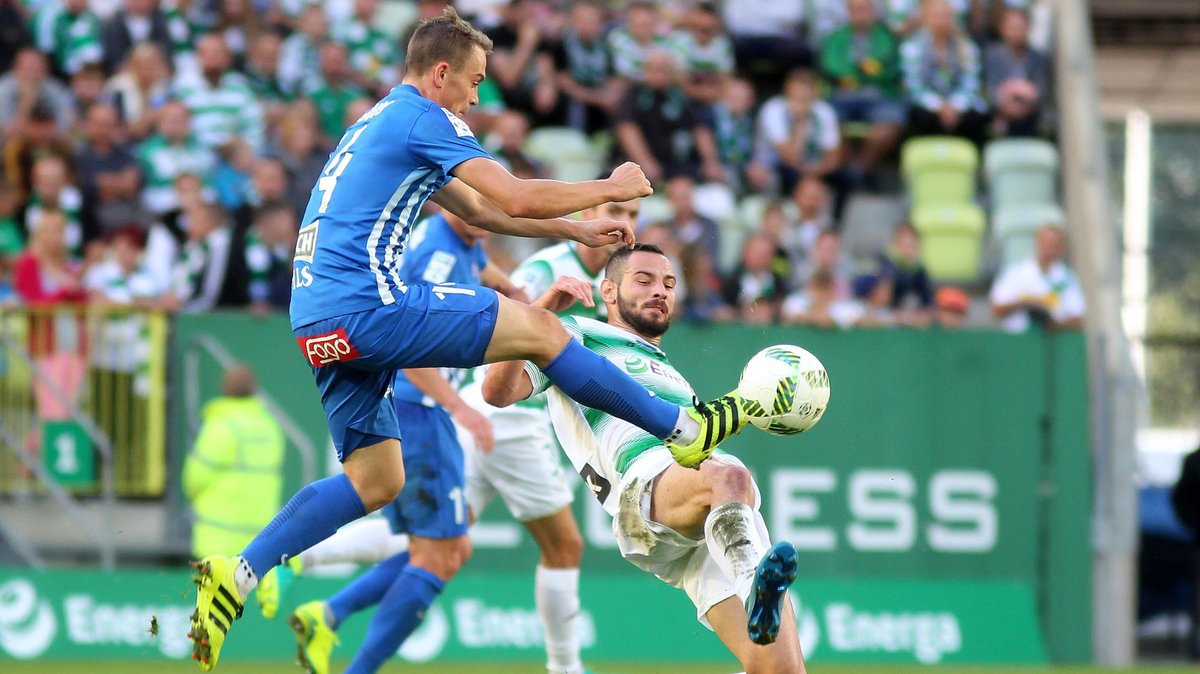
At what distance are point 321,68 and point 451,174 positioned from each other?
8020mm

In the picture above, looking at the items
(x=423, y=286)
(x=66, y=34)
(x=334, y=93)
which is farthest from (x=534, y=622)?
(x=66, y=34)

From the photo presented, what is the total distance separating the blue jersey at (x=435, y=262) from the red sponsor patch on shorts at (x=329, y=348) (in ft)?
5.69

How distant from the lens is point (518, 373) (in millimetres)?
6516

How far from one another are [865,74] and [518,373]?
8896 millimetres

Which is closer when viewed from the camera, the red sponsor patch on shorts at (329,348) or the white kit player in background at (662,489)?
the white kit player in background at (662,489)

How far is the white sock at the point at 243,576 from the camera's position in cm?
625

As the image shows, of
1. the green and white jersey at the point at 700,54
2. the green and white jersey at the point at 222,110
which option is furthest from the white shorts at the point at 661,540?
the green and white jersey at the point at 700,54

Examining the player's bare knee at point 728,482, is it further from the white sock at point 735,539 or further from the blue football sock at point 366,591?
the blue football sock at point 366,591

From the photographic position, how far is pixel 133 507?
11750 millimetres

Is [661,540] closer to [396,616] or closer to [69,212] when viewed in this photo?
[396,616]

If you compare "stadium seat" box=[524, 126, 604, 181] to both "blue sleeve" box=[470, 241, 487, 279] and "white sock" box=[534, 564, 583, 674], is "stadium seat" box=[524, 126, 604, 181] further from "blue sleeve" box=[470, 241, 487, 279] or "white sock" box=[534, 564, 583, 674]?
"white sock" box=[534, 564, 583, 674]

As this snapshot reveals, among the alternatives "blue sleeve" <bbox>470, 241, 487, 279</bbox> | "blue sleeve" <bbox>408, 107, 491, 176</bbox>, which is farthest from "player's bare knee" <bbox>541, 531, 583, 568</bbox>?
"blue sleeve" <bbox>408, 107, 491, 176</bbox>

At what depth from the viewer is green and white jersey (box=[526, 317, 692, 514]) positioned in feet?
21.3

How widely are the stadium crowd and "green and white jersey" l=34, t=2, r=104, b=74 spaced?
0.02 metres
